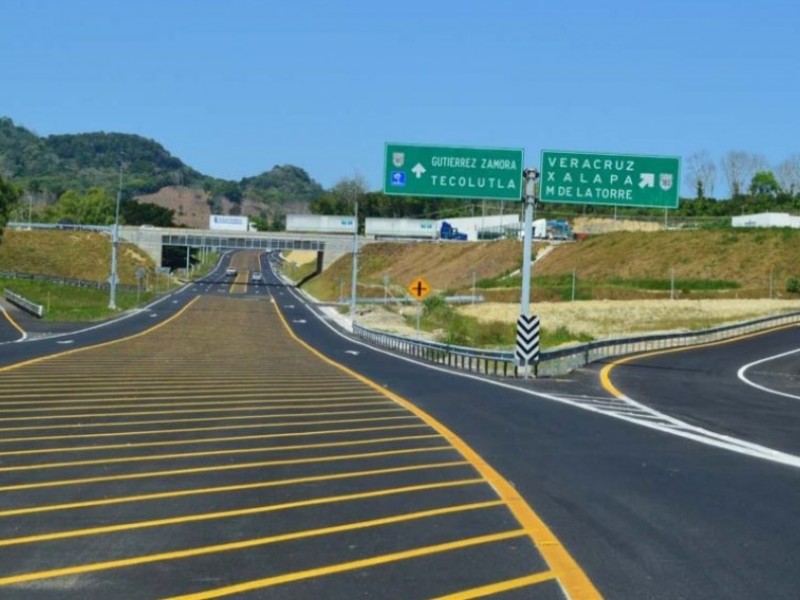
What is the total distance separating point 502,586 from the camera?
23.9ft

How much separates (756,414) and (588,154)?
720 inches

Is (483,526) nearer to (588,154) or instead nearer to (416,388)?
(416,388)

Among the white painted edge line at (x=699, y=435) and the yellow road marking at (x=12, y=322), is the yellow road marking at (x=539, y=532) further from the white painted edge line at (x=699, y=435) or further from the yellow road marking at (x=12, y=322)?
the yellow road marking at (x=12, y=322)

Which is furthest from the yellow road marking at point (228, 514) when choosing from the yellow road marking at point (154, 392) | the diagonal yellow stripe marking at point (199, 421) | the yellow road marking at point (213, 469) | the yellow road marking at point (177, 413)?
the yellow road marking at point (154, 392)

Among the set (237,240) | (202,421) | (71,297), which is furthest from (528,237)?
(237,240)

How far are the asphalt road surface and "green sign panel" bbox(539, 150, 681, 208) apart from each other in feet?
48.3

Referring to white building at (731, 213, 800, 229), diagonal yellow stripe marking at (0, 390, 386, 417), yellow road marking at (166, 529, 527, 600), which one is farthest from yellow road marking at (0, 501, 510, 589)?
white building at (731, 213, 800, 229)

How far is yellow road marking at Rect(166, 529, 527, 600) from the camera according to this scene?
7.12 metres

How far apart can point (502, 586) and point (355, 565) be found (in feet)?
3.59

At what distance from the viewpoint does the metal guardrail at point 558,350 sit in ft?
110

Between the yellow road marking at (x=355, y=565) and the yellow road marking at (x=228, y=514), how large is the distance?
4.85 feet

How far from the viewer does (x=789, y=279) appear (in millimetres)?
99625

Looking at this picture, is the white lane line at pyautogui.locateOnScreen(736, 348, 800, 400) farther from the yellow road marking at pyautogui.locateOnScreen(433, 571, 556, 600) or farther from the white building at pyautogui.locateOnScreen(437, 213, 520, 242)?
the white building at pyautogui.locateOnScreen(437, 213, 520, 242)

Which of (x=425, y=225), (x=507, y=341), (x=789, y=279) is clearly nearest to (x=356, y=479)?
(x=507, y=341)
